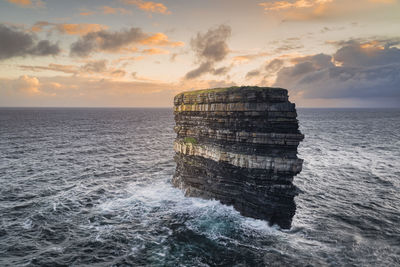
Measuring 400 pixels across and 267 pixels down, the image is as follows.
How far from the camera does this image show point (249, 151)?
2683cm

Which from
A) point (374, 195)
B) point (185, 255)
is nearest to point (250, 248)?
point (185, 255)

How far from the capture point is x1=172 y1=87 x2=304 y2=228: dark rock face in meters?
25.2

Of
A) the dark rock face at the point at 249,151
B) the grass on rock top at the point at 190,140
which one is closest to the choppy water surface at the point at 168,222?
the dark rock face at the point at 249,151

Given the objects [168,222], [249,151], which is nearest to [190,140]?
[249,151]

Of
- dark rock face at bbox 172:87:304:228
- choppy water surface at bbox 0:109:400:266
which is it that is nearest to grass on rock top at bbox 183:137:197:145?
dark rock face at bbox 172:87:304:228

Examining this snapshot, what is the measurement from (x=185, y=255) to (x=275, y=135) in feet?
48.1

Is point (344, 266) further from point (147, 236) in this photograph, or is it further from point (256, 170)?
point (147, 236)

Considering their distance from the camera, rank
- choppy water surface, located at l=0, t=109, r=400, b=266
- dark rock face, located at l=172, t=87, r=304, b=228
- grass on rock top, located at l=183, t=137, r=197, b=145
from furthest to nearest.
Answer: grass on rock top, located at l=183, t=137, r=197, b=145
dark rock face, located at l=172, t=87, r=304, b=228
choppy water surface, located at l=0, t=109, r=400, b=266

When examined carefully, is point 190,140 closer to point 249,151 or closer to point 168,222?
point 249,151

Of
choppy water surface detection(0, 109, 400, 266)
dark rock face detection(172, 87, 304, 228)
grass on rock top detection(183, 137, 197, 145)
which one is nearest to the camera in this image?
choppy water surface detection(0, 109, 400, 266)

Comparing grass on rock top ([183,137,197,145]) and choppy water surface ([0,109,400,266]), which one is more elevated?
grass on rock top ([183,137,197,145])

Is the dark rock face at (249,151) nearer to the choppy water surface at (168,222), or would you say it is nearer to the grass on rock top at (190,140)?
the grass on rock top at (190,140)

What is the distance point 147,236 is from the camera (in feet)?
76.2

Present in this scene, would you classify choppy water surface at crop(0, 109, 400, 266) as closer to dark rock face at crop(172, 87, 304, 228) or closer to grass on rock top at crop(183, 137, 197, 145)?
dark rock face at crop(172, 87, 304, 228)
